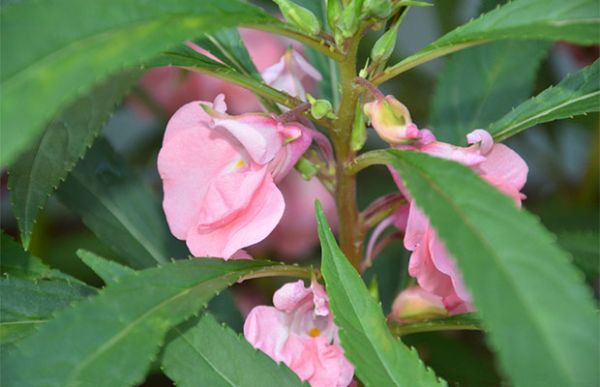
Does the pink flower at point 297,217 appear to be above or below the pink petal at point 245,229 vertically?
above

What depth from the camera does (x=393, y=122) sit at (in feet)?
2.27

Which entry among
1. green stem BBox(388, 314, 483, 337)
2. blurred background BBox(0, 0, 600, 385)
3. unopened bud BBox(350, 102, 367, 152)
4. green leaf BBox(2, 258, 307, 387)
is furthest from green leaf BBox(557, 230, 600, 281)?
green leaf BBox(2, 258, 307, 387)

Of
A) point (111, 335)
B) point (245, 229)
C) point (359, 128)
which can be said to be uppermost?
point (359, 128)

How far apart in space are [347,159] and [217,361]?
6.7 inches

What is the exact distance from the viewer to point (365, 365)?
2.22 feet

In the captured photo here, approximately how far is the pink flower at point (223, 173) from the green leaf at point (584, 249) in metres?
0.39

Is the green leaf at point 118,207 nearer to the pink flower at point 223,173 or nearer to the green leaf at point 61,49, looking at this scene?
the pink flower at point 223,173

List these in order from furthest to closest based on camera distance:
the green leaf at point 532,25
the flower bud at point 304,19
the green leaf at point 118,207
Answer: the green leaf at point 118,207, the flower bud at point 304,19, the green leaf at point 532,25

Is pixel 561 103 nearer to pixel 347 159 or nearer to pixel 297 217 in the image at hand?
pixel 347 159

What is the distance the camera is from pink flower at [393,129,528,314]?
0.69 m

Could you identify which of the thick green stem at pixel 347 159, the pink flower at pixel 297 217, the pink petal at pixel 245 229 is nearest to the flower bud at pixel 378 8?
the thick green stem at pixel 347 159

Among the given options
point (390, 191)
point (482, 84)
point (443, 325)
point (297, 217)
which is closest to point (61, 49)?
point (443, 325)

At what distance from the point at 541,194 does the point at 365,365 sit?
1.13 metres

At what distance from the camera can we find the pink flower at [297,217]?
1347 mm
